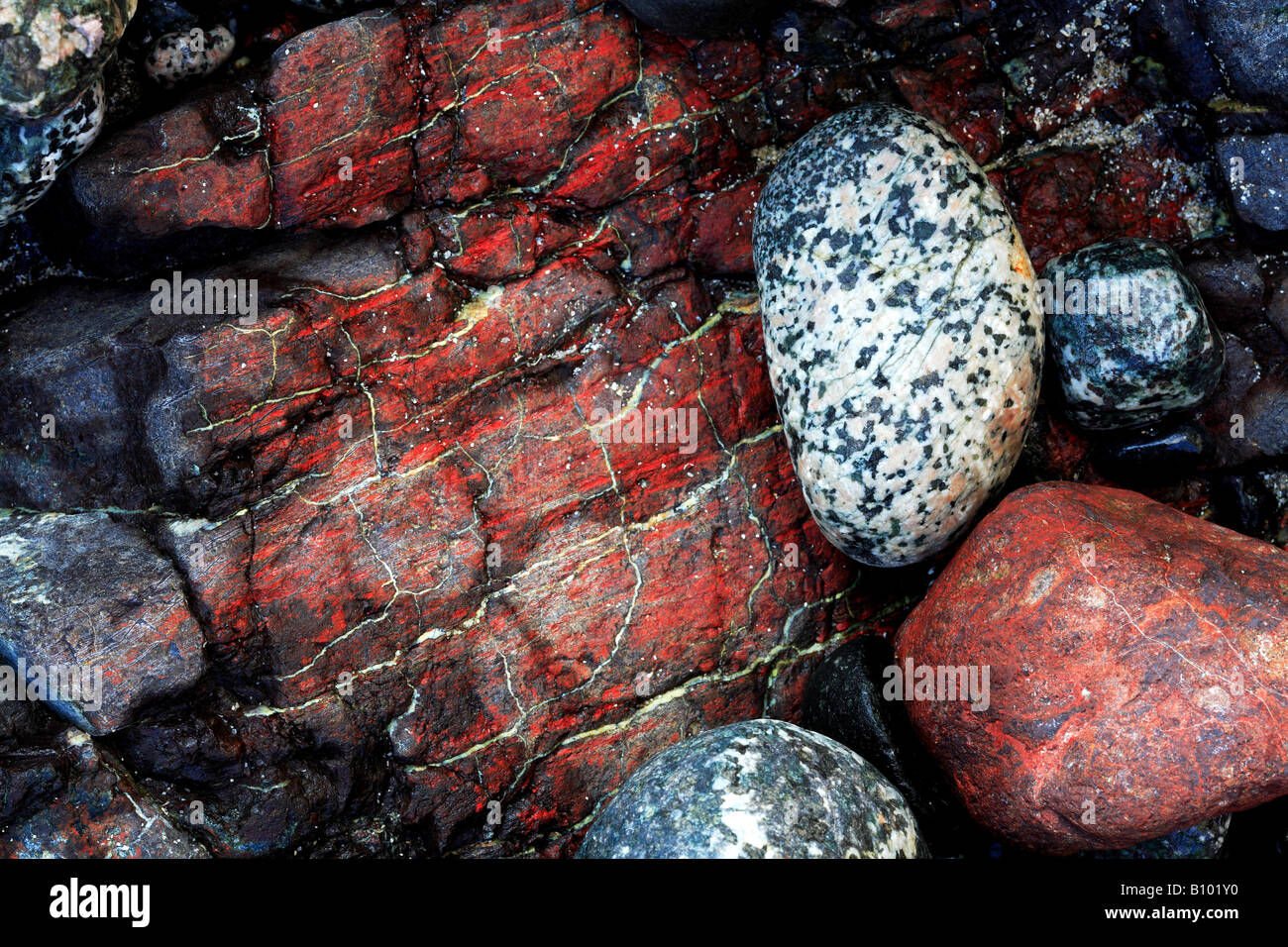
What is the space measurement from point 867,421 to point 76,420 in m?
2.70

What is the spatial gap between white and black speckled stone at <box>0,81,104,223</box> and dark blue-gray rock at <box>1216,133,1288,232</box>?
4069 millimetres

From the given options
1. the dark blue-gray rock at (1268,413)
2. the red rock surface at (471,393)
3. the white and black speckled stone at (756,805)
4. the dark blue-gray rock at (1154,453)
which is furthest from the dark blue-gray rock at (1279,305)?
the white and black speckled stone at (756,805)

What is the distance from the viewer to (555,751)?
13.1 ft

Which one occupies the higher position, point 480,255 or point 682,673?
point 480,255

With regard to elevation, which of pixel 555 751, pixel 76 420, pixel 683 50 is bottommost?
pixel 555 751

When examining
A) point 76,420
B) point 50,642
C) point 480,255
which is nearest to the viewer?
point 50,642

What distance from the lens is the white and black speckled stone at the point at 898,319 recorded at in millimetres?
3582

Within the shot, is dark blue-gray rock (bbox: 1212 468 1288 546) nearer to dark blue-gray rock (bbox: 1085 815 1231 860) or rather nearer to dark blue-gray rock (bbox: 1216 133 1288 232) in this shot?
dark blue-gray rock (bbox: 1216 133 1288 232)

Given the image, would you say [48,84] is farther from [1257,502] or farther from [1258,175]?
[1257,502]

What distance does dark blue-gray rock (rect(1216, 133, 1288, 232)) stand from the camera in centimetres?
406

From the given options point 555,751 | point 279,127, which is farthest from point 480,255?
point 555,751

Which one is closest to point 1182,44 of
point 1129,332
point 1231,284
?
point 1231,284

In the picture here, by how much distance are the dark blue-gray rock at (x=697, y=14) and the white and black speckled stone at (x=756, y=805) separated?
2464 mm

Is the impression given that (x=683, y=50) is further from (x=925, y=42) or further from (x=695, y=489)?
(x=695, y=489)
